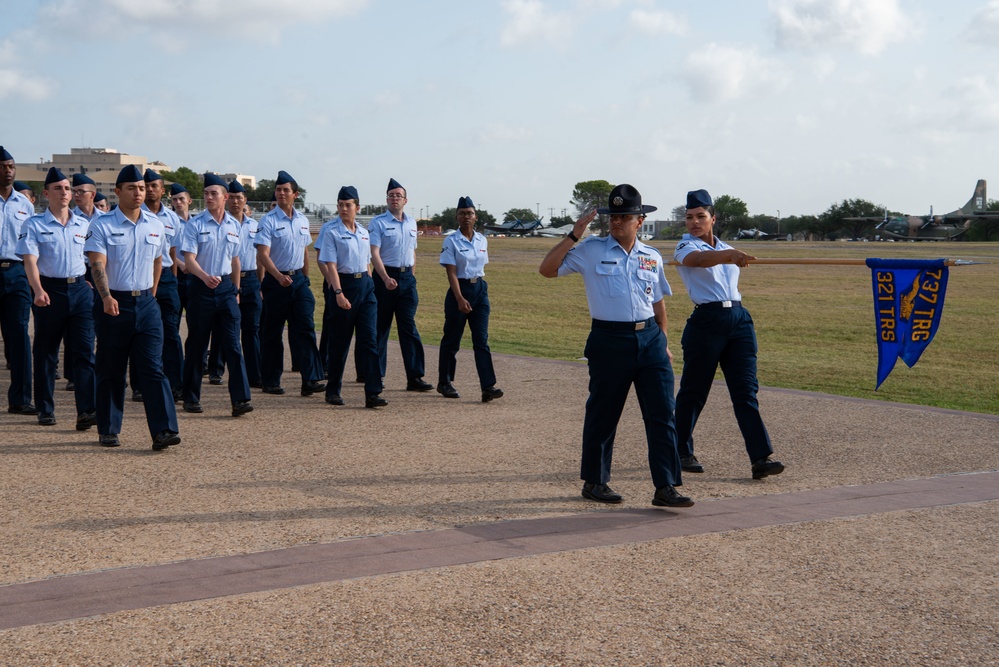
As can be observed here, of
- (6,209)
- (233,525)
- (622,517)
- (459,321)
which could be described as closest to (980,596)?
(622,517)

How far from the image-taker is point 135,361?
8.54 metres

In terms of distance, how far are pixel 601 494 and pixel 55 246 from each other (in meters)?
5.56

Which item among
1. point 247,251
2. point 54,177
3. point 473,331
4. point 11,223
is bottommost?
point 473,331

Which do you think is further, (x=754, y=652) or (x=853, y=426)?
(x=853, y=426)

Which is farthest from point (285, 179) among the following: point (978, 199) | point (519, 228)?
point (519, 228)

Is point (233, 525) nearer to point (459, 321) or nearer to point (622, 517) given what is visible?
point (622, 517)

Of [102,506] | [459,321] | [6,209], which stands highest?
[6,209]

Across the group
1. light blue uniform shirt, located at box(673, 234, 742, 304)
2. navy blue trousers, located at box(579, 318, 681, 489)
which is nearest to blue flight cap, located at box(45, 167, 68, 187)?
navy blue trousers, located at box(579, 318, 681, 489)

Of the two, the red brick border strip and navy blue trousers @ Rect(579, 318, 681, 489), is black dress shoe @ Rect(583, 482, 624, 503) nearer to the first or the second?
navy blue trousers @ Rect(579, 318, 681, 489)

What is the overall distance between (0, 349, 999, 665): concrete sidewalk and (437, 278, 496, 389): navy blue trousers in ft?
5.14

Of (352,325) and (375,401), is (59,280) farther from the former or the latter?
(375,401)

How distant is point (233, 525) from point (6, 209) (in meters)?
5.41

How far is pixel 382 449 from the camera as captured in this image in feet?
27.8

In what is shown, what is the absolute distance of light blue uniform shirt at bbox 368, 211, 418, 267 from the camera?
11484 millimetres
